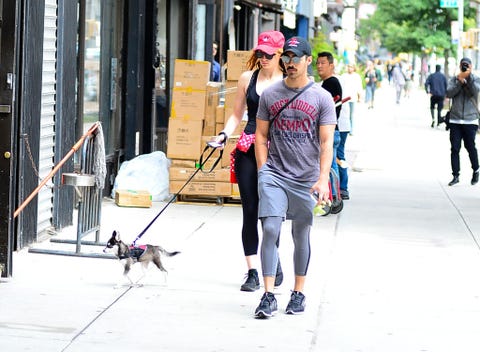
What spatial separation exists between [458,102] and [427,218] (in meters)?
3.82

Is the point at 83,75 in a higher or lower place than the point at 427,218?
higher

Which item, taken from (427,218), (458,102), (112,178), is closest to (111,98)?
(112,178)

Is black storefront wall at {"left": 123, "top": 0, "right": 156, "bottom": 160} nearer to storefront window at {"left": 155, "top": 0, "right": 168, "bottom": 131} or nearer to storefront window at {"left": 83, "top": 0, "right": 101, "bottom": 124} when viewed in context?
storefront window at {"left": 83, "top": 0, "right": 101, "bottom": 124}

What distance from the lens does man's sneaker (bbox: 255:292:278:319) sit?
23.9ft

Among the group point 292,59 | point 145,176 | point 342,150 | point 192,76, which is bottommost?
point 145,176

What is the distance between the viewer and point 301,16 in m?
34.8

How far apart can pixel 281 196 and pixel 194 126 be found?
623 centimetres

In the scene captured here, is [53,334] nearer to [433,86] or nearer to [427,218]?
[427,218]

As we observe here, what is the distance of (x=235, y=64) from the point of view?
1328 centimetres

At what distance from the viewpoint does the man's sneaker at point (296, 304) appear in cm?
748

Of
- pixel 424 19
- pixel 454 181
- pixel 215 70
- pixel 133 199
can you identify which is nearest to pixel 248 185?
pixel 133 199

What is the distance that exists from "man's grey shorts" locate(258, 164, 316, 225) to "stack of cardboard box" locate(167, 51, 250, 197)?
5.98 m

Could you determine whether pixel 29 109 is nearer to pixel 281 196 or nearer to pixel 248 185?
pixel 248 185

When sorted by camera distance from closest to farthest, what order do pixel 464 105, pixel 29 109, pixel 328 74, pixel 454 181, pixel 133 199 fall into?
pixel 29 109 → pixel 328 74 → pixel 133 199 → pixel 464 105 → pixel 454 181
